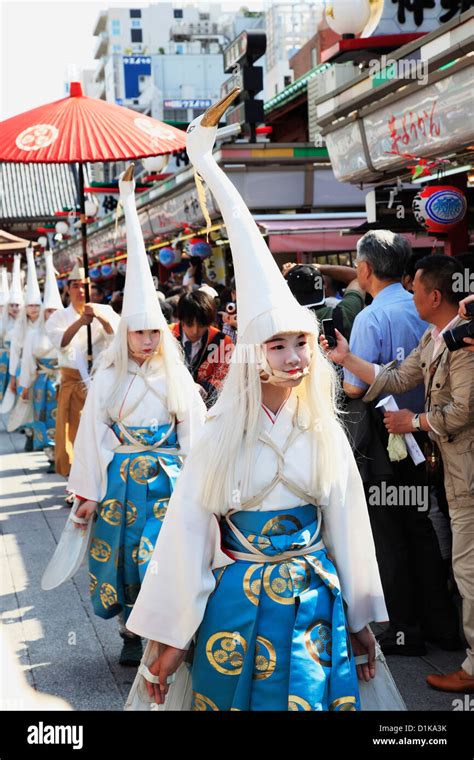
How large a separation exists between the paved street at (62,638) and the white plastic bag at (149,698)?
145 cm

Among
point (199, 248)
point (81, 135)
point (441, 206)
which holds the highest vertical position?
point (81, 135)

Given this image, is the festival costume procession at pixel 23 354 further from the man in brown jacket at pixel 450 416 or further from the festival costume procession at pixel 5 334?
the man in brown jacket at pixel 450 416

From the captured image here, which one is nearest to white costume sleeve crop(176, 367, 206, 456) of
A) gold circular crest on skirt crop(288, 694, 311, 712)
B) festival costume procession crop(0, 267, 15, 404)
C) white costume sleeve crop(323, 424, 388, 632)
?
white costume sleeve crop(323, 424, 388, 632)

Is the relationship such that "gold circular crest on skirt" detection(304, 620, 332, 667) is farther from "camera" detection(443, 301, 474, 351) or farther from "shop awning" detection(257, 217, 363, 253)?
"shop awning" detection(257, 217, 363, 253)

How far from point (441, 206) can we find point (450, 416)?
281cm

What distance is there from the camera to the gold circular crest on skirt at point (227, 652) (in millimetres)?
2879

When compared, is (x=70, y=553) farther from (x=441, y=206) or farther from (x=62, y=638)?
(x=441, y=206)

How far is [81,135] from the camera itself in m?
6.66

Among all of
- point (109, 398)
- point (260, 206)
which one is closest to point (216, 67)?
point (260, 206)

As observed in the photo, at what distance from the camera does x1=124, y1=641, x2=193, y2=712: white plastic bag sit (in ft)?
9.78

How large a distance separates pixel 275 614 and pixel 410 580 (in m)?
2.28

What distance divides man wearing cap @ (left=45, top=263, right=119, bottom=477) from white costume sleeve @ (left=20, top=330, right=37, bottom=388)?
1667 mm

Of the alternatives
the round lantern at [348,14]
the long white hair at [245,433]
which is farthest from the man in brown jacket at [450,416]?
the round lantern at [348,14]

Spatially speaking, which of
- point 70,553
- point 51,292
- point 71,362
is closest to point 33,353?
point 51,292
